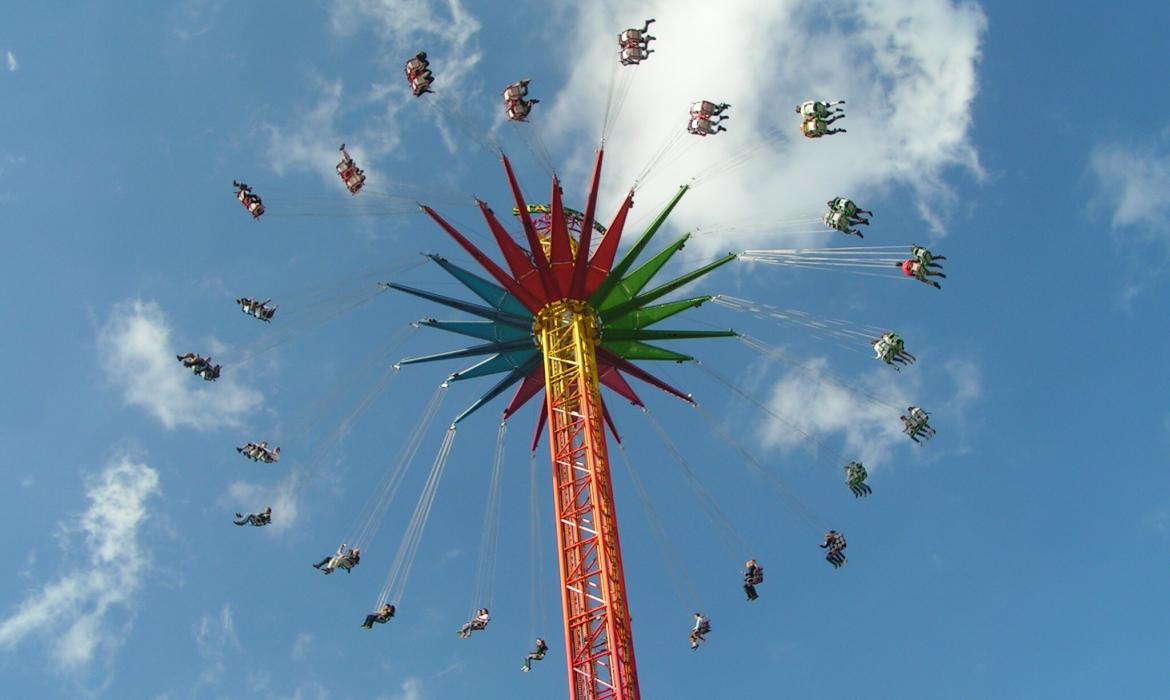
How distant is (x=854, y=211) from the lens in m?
46.3

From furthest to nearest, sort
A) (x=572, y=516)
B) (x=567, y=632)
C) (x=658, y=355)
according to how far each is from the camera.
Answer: (x=658, y=355)
(x=572, y=516)
(x=567, y=632)

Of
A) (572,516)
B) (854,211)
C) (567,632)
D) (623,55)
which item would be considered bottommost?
(567,632)

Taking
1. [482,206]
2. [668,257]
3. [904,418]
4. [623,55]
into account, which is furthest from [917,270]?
[482,206]

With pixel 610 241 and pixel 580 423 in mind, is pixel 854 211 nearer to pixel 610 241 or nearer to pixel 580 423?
pixel 610 241

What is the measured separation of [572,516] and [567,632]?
4.40 m

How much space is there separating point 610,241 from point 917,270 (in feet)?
37.9

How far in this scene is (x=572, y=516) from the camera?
140 ft

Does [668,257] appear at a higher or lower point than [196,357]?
lower

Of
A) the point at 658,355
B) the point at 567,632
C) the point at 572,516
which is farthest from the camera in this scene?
the point at 658,355

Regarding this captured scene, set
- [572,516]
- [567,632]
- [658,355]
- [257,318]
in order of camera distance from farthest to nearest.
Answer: [257,318]
[658,355]
[572,516]
[567,632]

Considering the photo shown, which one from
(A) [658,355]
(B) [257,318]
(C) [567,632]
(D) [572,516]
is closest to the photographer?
(C) [567,632]

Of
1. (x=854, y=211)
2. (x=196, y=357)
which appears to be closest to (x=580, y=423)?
(x=854, y=211)

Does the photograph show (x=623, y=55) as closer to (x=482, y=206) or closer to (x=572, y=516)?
(x=482, y=206)

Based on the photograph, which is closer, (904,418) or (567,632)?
(567,632)
